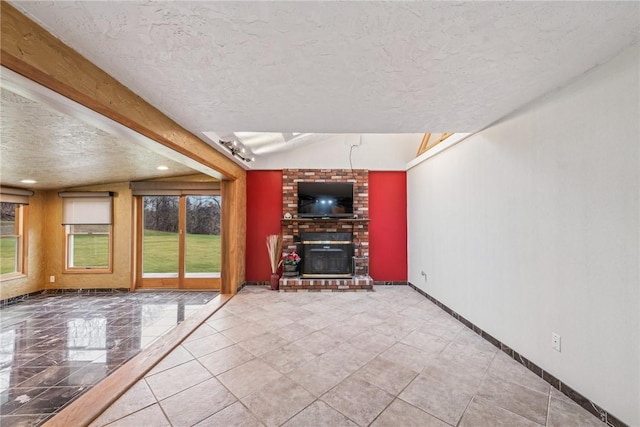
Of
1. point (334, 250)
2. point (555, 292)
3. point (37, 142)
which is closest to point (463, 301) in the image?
point (555, 292)

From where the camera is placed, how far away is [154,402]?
171 cm

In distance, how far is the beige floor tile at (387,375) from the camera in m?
1.87

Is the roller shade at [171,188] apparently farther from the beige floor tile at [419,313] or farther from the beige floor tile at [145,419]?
the beige floor tile at [419,313]

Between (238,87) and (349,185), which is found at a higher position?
(238,87)

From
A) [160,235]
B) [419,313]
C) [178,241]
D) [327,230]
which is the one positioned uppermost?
[327,230]

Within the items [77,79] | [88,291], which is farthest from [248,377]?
[88,291]

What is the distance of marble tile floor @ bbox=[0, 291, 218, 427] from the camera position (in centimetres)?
184

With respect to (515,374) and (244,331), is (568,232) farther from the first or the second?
(244,331)

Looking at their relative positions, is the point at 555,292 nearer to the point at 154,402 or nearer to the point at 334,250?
the point at 154,402

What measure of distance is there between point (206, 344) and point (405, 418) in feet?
6.44

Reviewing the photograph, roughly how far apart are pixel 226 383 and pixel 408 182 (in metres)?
4.39

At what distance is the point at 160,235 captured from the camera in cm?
505

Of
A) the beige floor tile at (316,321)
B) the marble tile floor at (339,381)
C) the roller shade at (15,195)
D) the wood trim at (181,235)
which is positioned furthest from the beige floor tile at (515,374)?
the roller shade at (15,195)

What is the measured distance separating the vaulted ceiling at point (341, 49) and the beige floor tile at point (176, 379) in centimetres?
224
